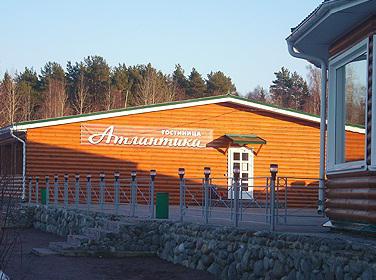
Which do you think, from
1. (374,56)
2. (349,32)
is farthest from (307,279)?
(349,32)

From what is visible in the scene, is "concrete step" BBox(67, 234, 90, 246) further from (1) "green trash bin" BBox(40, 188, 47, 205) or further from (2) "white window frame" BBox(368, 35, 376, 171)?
(2) "white window frame" BBox(368, 35, 376, 171)

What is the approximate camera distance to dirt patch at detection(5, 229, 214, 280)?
11762 mm

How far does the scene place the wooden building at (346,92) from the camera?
8.81 m

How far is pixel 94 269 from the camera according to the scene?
499 inches

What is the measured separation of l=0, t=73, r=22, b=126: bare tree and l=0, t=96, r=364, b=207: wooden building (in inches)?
1075

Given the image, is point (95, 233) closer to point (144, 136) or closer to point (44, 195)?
point (44, 195)

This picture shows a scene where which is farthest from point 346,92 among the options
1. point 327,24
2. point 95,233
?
point 95,233

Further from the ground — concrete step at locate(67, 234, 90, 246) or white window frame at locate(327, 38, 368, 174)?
white window frame at locate(327, 38, 368, 174)

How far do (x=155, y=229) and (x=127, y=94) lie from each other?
4861 cm

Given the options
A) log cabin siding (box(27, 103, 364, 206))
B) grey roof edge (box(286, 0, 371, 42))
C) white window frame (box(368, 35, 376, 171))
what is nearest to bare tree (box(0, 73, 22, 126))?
log cabin siding (box(27, 103, 364, 206))

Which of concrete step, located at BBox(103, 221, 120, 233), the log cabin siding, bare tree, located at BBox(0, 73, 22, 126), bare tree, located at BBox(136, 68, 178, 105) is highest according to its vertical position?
bare tree, located at BBox(136, 68, 178, 105)

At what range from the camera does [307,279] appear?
28.1 feet

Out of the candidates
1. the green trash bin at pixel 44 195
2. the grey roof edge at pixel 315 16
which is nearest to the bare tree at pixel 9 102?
the green trash bin at pixel 44 195

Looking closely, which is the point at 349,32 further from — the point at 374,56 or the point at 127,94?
the point at 127,94
